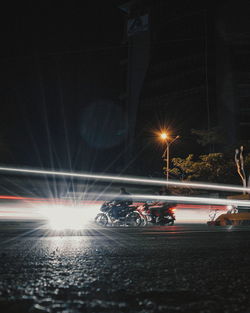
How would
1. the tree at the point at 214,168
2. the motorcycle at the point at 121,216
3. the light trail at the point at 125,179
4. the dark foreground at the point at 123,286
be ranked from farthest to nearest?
the tree at the point at 214,168 → the light trail at the point at 125,179 → the motorcycle at the point at 121,216 → the dark foreground at the point at 123,286

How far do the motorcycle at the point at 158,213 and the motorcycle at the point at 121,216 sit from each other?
959mm

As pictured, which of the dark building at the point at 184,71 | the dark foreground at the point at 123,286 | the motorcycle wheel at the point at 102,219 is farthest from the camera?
the dark building at the point at 184,71

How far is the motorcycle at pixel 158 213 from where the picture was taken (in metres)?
19.0

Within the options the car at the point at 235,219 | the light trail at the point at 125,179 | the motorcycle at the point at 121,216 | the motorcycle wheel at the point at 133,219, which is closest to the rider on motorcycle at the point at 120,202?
the motorcycle at the point at 121,216

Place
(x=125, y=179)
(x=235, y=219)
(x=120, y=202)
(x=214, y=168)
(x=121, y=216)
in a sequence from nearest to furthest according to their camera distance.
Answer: (x=235, y=219) < (x=121, y=216) < (x=120, y=202) < (x=125, y=179) < (x=214, y=168)

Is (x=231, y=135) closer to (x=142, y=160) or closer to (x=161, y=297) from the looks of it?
(x=142, y=160)

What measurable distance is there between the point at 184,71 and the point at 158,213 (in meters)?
46.7

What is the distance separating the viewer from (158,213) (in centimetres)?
1897

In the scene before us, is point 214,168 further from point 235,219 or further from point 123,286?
point 123,286

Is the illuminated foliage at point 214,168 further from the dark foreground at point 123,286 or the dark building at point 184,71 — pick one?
the dark foreground at point 123,286

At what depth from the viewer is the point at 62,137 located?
6369 cm

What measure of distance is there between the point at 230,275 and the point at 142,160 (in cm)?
5710

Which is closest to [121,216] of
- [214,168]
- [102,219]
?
[102,219]

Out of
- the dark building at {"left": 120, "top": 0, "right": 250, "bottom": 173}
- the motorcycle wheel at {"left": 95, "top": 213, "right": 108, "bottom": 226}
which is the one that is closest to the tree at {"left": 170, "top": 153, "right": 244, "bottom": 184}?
the dark building at {"left": 120, "top": 0, "right": 250, "bottom": 173}
